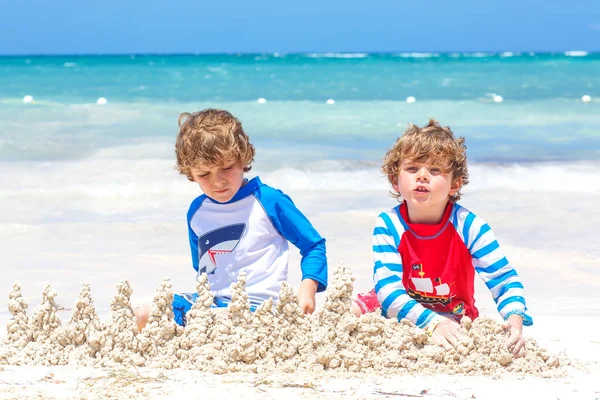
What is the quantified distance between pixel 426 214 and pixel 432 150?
277 millimetres

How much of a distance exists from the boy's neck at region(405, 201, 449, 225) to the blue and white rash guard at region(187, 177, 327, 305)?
1.24 ft

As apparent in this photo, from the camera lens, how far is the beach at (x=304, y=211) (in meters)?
2.58

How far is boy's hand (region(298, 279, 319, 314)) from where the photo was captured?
295 cm

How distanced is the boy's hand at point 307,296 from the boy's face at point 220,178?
1.58 feet

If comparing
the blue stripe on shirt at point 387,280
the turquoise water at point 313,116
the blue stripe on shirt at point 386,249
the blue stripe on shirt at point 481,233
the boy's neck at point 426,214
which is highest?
the turquoise water at point 313,116

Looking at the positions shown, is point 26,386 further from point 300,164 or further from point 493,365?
point 300,164

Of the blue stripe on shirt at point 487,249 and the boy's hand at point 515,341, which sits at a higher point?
the blue stripe on shirt at point 487,249

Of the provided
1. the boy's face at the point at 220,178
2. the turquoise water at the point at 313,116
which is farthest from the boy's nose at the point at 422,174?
the turquoise water at the point at 313,116

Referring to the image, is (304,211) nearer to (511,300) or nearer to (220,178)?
(220,178)

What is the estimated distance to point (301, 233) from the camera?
3164 millimetres

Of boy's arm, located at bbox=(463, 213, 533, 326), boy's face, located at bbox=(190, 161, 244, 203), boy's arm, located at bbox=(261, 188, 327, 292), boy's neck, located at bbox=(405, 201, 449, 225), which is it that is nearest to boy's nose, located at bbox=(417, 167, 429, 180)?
boy's neck, located at bbox=(405, 201, 449, 225)

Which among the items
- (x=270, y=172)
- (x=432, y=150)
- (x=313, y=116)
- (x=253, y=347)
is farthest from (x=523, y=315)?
(x=313, y=116)

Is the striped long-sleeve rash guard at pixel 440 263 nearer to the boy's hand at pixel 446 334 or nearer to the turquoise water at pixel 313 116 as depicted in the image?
the boy's hand at pixel 446 334

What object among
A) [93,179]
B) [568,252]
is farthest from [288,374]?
[93,179]
